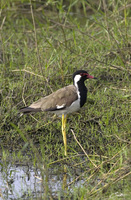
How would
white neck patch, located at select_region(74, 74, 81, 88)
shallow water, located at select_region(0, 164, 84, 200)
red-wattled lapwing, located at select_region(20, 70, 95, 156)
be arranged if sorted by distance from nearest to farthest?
shallow water, located at select_region(0, 164, 84, 200), red-wattled lapwing, located at select_region(20, 70, 95, 156), white neck patch, located at select_region(74, 74, 81, 88)

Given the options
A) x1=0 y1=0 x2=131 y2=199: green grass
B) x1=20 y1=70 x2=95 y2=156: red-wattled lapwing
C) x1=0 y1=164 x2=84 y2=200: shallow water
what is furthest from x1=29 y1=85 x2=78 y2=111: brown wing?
x1=0 y1=164 x2=84 y2=200: shallow water

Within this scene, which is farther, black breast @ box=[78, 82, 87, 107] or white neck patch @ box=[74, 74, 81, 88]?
white neck patch @ box=[74, 74, 81, 88]

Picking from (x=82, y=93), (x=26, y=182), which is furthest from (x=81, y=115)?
(x=26, y=182)

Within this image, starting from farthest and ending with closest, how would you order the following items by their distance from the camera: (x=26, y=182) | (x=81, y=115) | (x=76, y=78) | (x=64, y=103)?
(x=81, y=115)
(x=76, y=78)
(x=64, y=103)
(x=26, y=182)

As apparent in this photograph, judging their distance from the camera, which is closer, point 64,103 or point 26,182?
point 26,182

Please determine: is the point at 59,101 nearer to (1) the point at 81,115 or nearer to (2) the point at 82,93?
(2) the point at 82,93

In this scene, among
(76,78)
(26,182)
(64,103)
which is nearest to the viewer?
(26,182)

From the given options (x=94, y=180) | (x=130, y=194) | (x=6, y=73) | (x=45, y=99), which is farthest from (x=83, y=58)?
(x=130, y=194)

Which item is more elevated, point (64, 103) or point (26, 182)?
point (64, 103)

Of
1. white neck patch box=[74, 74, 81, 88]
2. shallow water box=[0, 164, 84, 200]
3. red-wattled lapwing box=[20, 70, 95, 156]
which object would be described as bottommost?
shallow water box=[0, 164, 84, 200]

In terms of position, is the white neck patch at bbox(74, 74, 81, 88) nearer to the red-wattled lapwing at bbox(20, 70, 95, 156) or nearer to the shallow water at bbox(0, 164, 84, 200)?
the red-wattled lapwing at bbox(20, 70, 95, 156)

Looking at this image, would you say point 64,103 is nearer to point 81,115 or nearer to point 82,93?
point 82,93

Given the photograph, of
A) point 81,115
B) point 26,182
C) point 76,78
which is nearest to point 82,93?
point 76,78

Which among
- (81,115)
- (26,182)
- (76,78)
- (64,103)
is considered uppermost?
(76,78)
